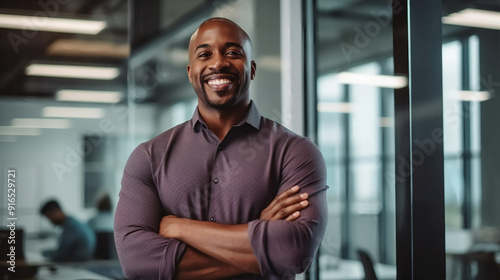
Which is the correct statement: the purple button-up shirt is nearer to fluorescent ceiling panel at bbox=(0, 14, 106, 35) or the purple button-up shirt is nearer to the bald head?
the bald head

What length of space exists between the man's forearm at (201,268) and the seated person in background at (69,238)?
6.69ft

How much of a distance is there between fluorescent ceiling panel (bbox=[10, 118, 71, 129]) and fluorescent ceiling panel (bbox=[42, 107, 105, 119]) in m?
0.03

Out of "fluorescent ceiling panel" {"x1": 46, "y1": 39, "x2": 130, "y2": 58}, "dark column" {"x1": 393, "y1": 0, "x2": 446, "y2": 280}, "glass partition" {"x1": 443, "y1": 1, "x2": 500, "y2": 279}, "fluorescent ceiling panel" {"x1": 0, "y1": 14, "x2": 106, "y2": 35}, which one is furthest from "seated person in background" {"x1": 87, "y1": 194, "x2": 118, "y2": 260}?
"glass partition" {"x1": 443, "y1": 1, "x2": 500, "y2": 279}

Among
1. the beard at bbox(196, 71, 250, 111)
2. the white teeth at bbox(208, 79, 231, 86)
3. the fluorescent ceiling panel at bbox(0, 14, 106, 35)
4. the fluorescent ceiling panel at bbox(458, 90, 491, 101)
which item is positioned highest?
the fluorescent ceiling panel at bbox(0, 14, 106, 35)

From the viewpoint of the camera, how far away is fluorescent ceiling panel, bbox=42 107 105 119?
3279 millimetres

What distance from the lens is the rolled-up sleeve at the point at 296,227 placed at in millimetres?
1347

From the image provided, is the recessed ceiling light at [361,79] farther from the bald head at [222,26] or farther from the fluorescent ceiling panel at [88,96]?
the bald head at [222,26]

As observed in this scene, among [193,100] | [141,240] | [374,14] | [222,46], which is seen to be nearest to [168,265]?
[141,240]

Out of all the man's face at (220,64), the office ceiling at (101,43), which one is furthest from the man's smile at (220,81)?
the office ceiling at (101,43)

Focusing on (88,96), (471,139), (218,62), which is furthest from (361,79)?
(218,62)

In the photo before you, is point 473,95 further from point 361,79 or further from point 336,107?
point 336,107

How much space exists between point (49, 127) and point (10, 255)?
774mm

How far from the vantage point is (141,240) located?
55.1 inches

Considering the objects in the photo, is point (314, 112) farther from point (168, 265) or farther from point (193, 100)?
point (168, 265)
